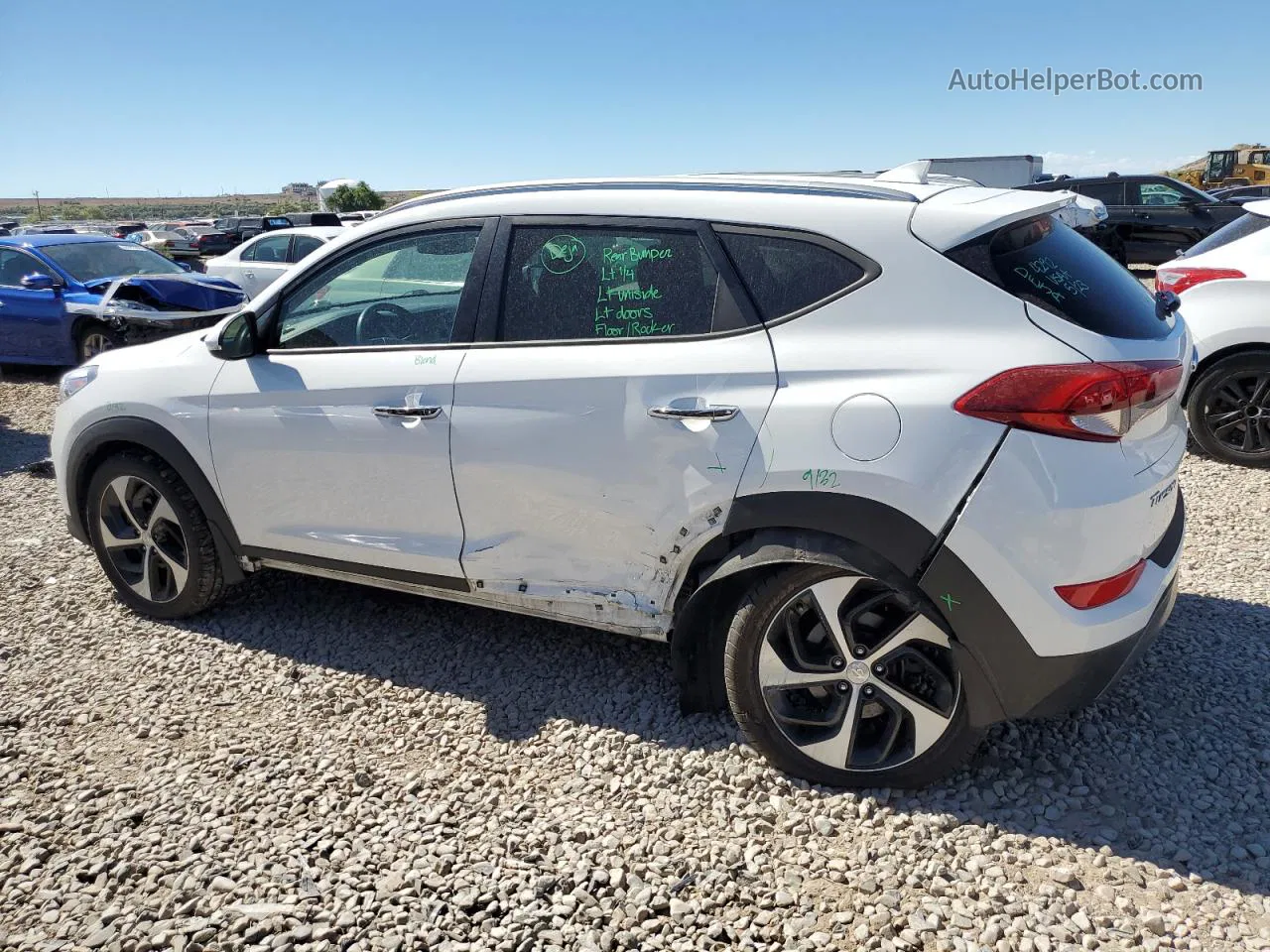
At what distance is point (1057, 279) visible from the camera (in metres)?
2.71

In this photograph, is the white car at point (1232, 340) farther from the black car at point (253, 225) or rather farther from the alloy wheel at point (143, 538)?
the black car at point (253, 225)

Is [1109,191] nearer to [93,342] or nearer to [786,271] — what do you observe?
[93,342]

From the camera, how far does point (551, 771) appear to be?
3141 millimetres

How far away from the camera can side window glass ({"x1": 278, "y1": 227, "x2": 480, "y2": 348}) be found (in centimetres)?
348

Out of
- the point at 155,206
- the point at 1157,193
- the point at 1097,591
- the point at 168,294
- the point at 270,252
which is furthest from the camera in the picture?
the point at 155,206

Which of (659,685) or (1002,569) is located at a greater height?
(1002,569)

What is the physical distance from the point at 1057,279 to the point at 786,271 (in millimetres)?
783

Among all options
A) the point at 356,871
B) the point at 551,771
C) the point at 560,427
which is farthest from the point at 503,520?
the point at 356,871

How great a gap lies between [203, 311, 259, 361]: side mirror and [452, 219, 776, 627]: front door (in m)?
1.09

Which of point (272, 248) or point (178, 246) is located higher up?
point (272, 248)

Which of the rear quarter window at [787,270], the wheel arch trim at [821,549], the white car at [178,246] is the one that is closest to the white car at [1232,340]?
the rear quarter window at [787,270]

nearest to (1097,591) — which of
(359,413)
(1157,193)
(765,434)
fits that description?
(765,434)

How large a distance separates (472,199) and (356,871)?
234 cm

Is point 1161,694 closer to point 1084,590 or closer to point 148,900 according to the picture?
point 1084,590
